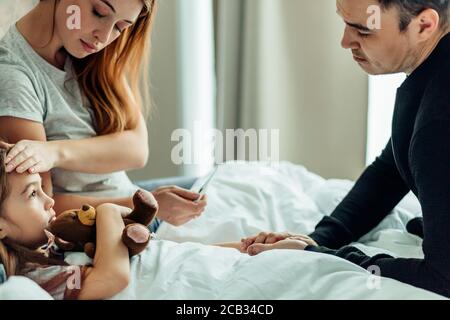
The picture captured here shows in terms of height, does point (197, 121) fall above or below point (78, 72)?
below

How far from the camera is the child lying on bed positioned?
2.60 ft

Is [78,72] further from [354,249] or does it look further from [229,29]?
[229,29]

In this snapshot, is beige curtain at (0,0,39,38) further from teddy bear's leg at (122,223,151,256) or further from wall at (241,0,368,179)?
wall at (241,0,368,179)

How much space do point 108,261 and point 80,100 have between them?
0.34 metres

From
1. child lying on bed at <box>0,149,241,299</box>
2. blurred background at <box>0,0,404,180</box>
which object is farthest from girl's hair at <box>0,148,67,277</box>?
blurred background at <box>0,0,404,180</box>

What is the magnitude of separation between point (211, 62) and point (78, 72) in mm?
1021

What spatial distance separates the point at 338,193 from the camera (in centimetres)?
137

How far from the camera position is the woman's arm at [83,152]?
0.85m

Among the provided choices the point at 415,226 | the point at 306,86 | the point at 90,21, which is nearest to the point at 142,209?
the point at 90,21

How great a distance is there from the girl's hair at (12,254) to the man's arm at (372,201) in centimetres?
54

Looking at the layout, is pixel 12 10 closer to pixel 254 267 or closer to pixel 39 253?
pixel 39 253

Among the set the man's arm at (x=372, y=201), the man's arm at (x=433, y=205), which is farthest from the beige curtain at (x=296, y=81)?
the man's arm at (x=433, y=205)
